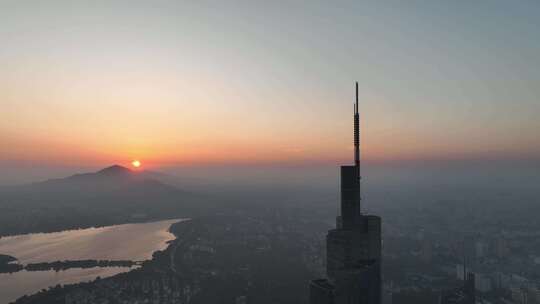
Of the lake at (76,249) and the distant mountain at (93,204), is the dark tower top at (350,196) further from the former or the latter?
the distant mountain at (93,204)

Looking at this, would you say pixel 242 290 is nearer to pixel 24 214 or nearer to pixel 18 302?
pixel 18 302

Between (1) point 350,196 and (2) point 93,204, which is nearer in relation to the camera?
(1) point 350,196

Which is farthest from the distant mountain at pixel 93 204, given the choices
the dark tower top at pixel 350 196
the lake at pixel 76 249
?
the dark tower top at pixel 350 196

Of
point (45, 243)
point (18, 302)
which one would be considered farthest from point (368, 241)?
point (45, 243)

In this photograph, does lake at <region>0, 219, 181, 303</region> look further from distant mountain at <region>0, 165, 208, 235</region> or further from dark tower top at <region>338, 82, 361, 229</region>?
dark tower top at <region>338, 82, 361, 229</region>

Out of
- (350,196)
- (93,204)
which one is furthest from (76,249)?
(93,204)

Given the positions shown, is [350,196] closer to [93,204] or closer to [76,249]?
[76,249]

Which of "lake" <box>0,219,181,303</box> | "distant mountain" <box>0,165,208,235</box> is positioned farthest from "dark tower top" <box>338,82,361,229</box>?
"distant mountain" <box>0,165,208,235</box>
